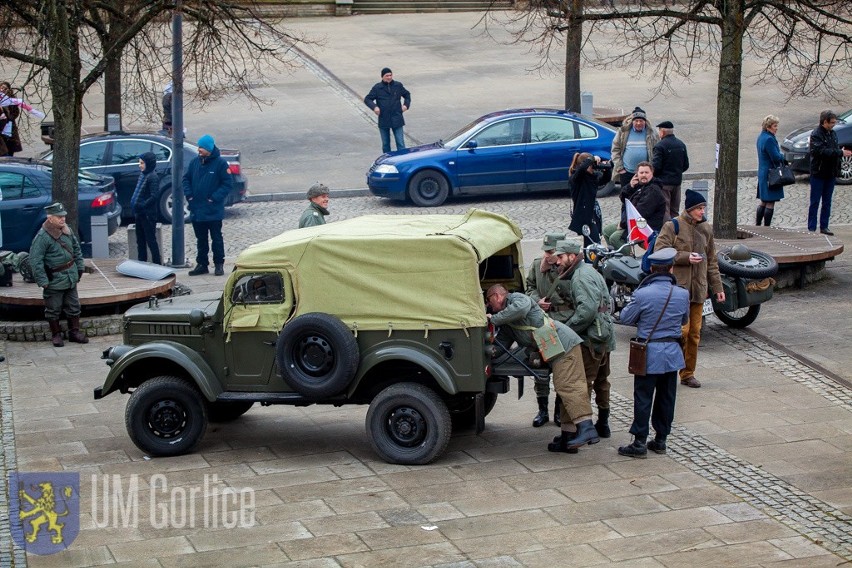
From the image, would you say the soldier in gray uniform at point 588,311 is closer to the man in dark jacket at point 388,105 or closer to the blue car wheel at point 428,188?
the blue car wheel at point 428,188

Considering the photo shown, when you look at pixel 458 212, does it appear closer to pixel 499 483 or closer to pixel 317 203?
pixel 317 203

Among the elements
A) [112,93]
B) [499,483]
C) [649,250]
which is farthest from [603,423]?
[112,93]

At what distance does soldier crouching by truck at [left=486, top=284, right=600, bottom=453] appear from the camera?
31.3 ft

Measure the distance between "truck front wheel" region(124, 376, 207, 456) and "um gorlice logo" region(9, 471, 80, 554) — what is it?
0.63 metres

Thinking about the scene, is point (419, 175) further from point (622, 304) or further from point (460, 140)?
point (622, 304)

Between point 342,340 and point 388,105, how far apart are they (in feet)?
48.1

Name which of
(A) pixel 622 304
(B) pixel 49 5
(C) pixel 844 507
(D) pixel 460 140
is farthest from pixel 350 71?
(C) pixel 844 507

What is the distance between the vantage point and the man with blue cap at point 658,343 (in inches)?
380

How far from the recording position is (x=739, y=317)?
44.7 feet

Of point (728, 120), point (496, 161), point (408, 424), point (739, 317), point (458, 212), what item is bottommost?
point (408, 424)

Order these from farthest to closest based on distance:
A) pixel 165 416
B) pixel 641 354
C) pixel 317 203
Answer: pixel 317 203
pixel 165 416
pixel 641 354

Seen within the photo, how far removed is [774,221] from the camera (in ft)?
62.5

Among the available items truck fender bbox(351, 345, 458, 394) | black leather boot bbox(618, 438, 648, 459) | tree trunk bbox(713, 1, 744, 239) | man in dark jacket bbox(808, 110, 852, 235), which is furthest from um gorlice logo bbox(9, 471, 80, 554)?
man in dark jacket bbox(808, 110, 852, 235)

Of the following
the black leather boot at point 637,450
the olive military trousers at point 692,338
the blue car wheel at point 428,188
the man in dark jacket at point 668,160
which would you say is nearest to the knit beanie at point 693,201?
the olive military trousers at point 692,338
